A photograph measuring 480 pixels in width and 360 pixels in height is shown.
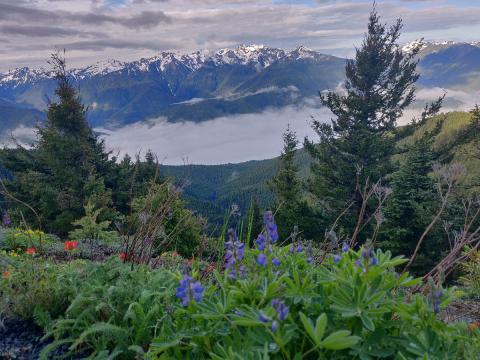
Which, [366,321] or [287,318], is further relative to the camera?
[287,318]

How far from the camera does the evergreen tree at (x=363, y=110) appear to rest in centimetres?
2433

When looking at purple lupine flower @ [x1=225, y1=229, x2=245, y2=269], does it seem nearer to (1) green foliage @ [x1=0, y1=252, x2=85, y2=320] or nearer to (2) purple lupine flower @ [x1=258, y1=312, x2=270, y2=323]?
(2) purple lupine flower @ [x1=258, y1=312, x2=270, y2=323]

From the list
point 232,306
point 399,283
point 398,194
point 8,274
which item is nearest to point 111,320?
point 232,306

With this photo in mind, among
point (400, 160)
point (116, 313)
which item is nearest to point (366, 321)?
point (116, 313)

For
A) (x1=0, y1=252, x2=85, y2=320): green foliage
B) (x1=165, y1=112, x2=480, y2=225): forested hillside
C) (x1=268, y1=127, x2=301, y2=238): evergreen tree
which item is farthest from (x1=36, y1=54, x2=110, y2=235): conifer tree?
(x1=0, y1=252, x2=85, y2=320): green foliage

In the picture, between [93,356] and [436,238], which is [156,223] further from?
[436,238]

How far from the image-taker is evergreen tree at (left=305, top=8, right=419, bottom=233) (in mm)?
24328

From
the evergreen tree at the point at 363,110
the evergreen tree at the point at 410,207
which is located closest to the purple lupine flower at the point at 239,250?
the evergreen tree at the point at 410,207

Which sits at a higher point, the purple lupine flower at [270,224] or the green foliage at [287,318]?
the purple lupine flower at [270,224]

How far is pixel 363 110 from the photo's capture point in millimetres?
24797

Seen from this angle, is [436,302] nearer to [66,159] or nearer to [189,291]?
[189,291]

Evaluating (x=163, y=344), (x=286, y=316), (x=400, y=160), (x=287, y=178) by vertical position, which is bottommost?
(x=287, y=178)

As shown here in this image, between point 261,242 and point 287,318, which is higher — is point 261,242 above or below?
above

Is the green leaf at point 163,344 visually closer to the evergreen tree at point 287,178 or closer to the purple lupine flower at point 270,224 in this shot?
the purple lupine flower at point 270,224
